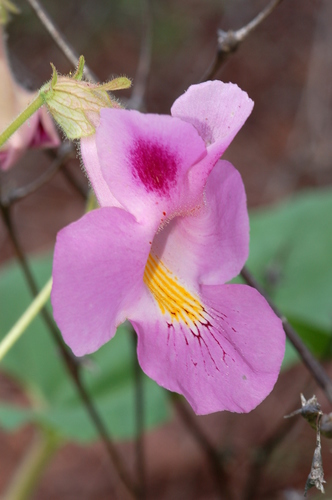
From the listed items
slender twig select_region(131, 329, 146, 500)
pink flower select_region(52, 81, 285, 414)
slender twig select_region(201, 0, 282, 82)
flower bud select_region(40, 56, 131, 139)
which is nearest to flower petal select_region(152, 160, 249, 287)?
pink flower select_region(52, 81, 285, 414)

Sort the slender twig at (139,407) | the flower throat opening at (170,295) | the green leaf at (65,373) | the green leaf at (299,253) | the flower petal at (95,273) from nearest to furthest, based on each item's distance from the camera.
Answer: the flower petal at (95,273) → the flower throat opening at (170,295) → the slender twig at (139,407) → the green leaf at (65,373) → the green leaf at (299,253)

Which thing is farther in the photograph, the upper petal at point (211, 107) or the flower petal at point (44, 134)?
the flower petal at point (44, 134)

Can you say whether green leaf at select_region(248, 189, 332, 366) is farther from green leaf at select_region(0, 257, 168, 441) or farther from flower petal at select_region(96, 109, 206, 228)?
flower petal at select_region(96, 109, 206, 228)

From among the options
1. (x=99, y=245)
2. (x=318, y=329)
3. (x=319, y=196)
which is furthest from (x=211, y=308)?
(x=319, y=196)

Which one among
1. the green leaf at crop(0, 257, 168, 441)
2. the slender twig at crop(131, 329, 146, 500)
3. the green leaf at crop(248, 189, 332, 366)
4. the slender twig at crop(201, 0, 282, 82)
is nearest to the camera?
the slender twig at crop(201, 0, 282, 82)

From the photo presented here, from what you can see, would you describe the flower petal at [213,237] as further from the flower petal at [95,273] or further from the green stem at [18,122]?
the green stem at [18,122]

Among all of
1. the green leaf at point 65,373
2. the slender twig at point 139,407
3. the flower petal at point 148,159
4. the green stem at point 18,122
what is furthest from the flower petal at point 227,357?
the green leaf at point 65,373

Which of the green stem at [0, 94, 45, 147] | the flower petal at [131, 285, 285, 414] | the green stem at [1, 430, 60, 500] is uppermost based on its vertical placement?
the green stem at [0, 94, 45, 147]
